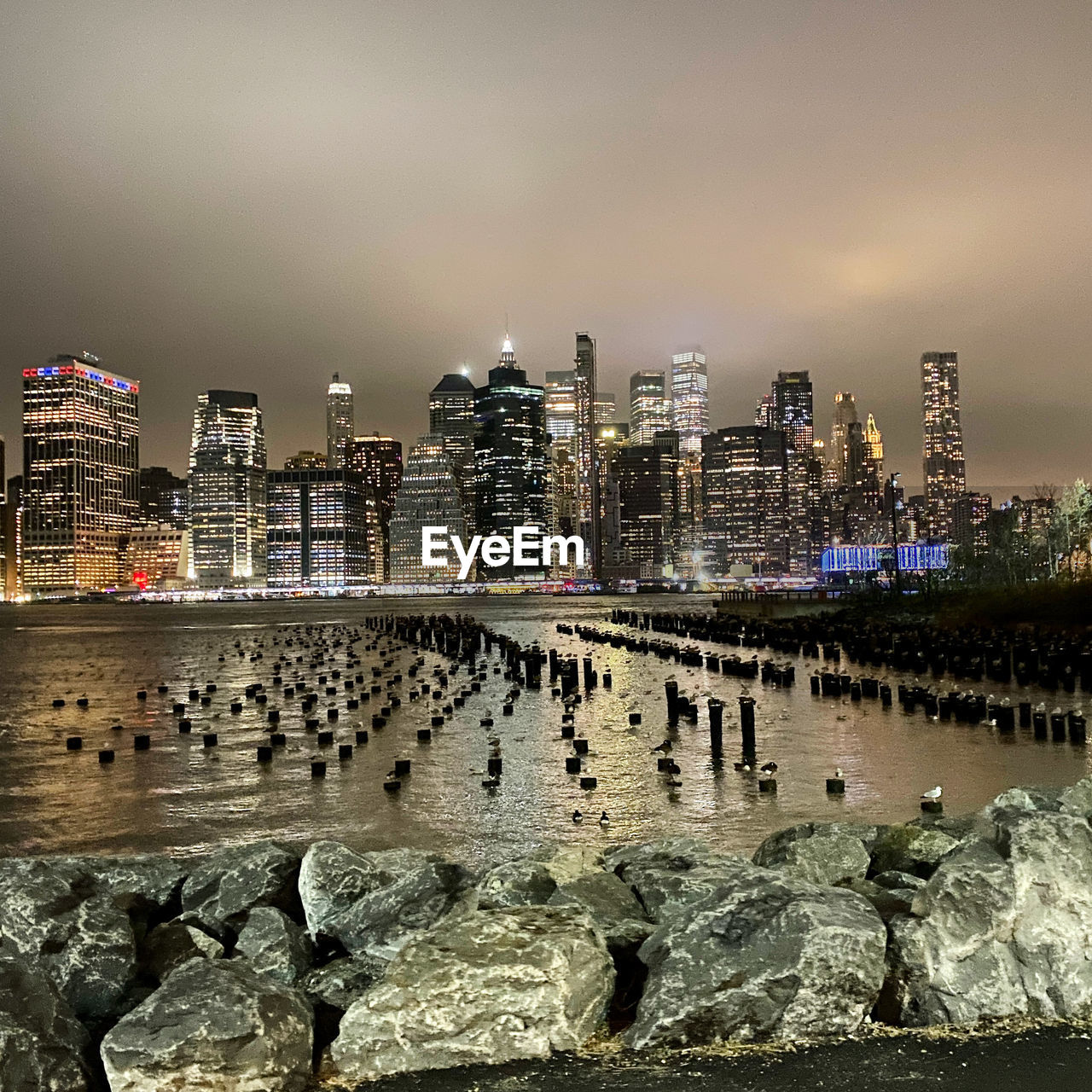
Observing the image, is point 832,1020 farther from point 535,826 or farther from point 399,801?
point 399,801

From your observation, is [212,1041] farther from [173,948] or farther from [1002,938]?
[1002,938]

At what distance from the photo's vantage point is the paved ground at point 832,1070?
18.8 ft

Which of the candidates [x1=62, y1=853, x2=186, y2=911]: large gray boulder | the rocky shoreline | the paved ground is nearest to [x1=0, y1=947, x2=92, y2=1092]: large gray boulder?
the rocky shoreline

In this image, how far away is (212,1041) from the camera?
19.5ft

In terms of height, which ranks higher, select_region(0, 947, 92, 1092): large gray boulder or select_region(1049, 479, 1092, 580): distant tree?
select_region(1049, 479, 1092, 580): distant tree

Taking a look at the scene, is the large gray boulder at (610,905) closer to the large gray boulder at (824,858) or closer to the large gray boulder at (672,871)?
the large gray boulder at (672,871)

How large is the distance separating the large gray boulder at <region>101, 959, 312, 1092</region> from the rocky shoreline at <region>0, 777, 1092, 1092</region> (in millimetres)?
13

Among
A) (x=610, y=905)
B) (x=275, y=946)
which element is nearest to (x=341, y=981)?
(x=275, y=946)

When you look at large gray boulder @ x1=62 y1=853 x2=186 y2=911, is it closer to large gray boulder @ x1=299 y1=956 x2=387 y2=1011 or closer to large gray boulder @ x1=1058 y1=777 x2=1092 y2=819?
large gray boulder @ x1=299 y1=956 x2=387 y2=1011

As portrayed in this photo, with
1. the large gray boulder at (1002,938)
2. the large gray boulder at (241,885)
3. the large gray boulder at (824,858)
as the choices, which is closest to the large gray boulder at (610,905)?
the large gray boulder at (824,858)

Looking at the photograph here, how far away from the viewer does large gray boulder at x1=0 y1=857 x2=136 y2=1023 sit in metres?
7.26

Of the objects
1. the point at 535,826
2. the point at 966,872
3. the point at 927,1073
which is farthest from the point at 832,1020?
the point at 535,826

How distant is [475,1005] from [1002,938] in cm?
355

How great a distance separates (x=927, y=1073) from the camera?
19.1 ft
